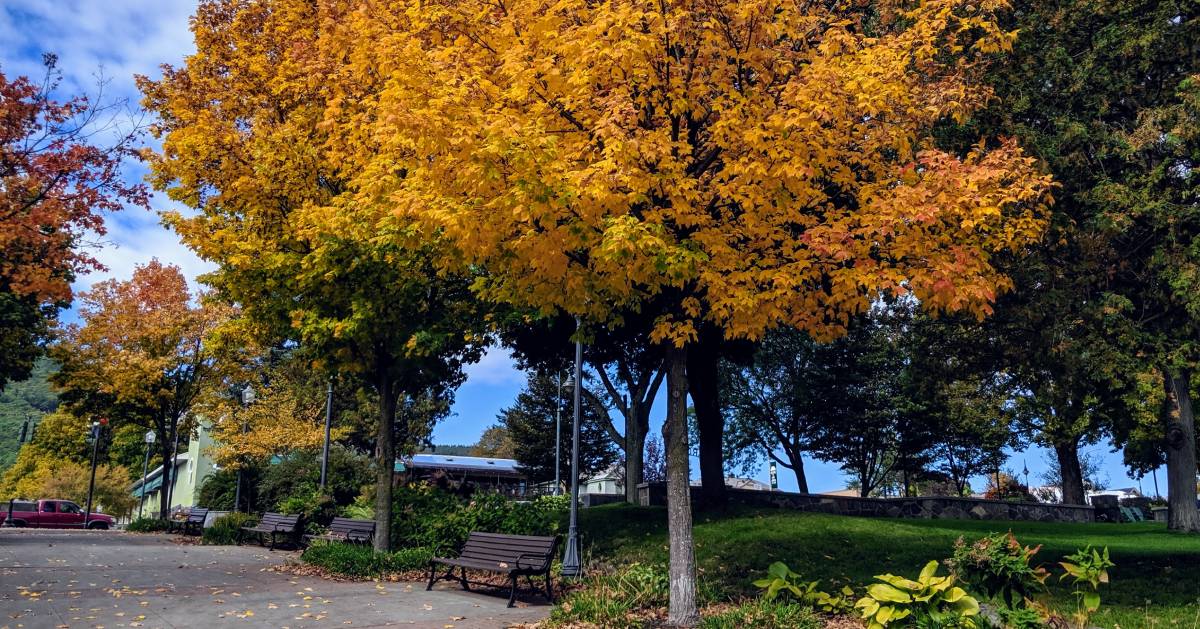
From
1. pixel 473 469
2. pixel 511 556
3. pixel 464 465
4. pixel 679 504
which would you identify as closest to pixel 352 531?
pixel 511 556

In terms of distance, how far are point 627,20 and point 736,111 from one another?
1.47m

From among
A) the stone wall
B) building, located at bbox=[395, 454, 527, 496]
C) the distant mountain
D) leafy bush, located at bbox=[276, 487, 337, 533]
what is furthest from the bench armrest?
the distant mountain

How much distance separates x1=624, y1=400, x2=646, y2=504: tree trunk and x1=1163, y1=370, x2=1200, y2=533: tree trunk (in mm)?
14811

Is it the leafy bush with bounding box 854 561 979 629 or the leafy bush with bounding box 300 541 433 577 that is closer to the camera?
the leafy bush with bounding box 854 561 979 629

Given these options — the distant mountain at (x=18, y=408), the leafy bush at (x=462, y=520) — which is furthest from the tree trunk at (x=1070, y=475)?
the distant mountain at (x=18, y=408)

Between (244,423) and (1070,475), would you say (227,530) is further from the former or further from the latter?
(1070,475)

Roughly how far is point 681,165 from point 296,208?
871 centimetres

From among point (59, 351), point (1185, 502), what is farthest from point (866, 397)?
point (59, 351)

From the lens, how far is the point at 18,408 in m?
110

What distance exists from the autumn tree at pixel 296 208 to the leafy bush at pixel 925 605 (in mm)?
8485

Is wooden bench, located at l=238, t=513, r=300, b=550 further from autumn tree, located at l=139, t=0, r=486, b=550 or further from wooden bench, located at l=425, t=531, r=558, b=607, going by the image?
wooden bench, located at l=425, t=531, r=558, b=607

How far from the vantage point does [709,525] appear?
16562 mm

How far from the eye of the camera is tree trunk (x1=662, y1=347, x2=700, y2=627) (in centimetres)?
830

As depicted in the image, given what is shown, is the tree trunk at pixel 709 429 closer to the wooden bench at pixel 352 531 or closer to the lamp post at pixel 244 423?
the wooden bench at pixel 352 531
